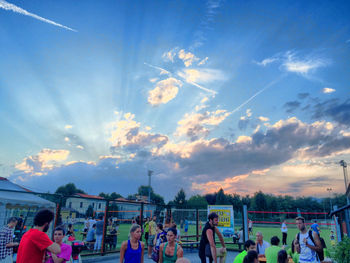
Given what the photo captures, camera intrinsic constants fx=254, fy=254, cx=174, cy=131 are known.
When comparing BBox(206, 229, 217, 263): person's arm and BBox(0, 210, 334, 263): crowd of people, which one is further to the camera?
BBox(206, 229, 217, 263): person's arm

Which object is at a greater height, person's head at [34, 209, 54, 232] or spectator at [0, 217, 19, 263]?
person's head at [34, 209, 54, 232]

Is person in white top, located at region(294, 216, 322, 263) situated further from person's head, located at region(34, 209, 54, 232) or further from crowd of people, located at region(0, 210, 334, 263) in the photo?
person's head, located at region(34, 209, 54, 232)

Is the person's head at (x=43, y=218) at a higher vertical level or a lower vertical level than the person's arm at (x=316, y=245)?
higher

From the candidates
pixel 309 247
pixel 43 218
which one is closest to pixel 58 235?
pixel 43 218

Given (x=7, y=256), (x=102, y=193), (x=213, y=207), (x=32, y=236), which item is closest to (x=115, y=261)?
(x=7, y=256)

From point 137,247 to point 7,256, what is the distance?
11.8ft

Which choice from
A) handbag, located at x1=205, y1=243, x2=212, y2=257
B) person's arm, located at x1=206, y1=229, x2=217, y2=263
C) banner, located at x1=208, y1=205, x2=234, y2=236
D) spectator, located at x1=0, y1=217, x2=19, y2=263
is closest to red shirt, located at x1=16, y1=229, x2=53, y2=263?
spectator, located at x1=0, y1=217, x2=19, y2=263

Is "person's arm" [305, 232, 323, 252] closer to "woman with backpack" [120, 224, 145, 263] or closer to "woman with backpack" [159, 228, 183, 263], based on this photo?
"woman with backpack" [159, 228, 183, 263]

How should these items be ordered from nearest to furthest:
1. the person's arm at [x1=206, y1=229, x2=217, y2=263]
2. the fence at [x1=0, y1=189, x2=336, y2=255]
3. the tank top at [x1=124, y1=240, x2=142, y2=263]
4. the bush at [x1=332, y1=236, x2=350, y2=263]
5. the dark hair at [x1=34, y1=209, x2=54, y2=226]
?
the dark hair at [x1=34, y1=209, x2=54, y2=226] → the tank top at [x1=124, y1=240, x2=142, y2=263] → the bush at [x1=332, y1=236, x2=350, y2=263] → the person's arm at [x1=206, y1=229, x2=217, y2=263] → the fence at [x1=0, y1=189, x2=336, y2=255]

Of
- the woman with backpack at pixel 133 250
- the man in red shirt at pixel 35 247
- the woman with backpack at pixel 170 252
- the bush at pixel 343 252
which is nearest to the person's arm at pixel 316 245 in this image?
the bush at pixel 343 252

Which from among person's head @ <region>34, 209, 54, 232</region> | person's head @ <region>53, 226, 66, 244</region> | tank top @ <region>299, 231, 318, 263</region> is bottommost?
tank top @ <region>299, 231, 318, 263</region>

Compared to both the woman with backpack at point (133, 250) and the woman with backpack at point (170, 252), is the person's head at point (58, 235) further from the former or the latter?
the woman with backpack at point (170, 252)

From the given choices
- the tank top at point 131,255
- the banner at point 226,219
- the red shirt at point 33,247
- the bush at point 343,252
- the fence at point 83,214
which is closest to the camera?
the red shirt at point 33,247

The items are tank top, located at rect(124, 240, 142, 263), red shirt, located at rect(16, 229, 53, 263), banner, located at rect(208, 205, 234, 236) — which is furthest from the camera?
banner, located at rect(208, 205, 234, 236)
